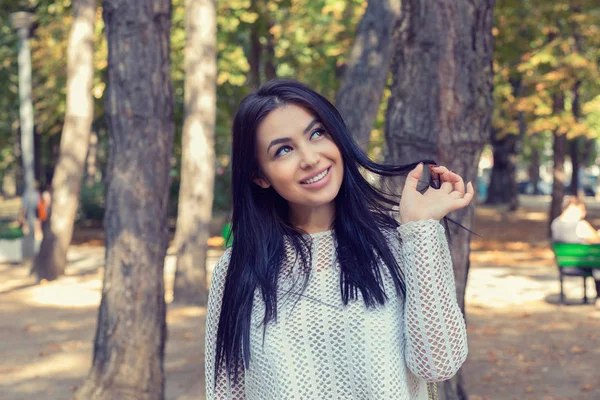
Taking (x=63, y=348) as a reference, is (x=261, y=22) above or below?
above

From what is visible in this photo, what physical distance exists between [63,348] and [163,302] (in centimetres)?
382

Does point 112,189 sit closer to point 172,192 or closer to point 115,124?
point 115,124

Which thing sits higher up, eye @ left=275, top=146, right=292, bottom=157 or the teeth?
eye @ left=275, top=146, right=292, bottom=157

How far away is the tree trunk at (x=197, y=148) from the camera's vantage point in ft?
47.7

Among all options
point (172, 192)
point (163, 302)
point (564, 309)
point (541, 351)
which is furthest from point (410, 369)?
point (172, 192)

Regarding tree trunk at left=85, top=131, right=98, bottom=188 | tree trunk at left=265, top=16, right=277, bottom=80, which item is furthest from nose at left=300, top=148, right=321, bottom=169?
tree trunk at left=85, top=131, right=98, bottom=188

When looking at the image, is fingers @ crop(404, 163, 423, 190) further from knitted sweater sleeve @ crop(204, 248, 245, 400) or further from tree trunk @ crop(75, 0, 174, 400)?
tree trunk @ crop(75, 0, 174, 400)

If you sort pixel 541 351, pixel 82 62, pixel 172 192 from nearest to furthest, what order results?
pixel 541 351 → pixel 82 62 → pixel 172 192

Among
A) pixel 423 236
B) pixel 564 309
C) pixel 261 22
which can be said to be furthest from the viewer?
pixel 261 22

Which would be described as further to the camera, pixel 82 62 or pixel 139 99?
pixel 82 62

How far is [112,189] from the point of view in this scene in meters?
7.52

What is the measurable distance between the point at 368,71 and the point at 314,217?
986 cm

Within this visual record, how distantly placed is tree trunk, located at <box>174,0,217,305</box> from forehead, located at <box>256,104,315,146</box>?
467 inches

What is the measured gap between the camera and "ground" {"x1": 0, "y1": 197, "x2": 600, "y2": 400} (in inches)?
345
